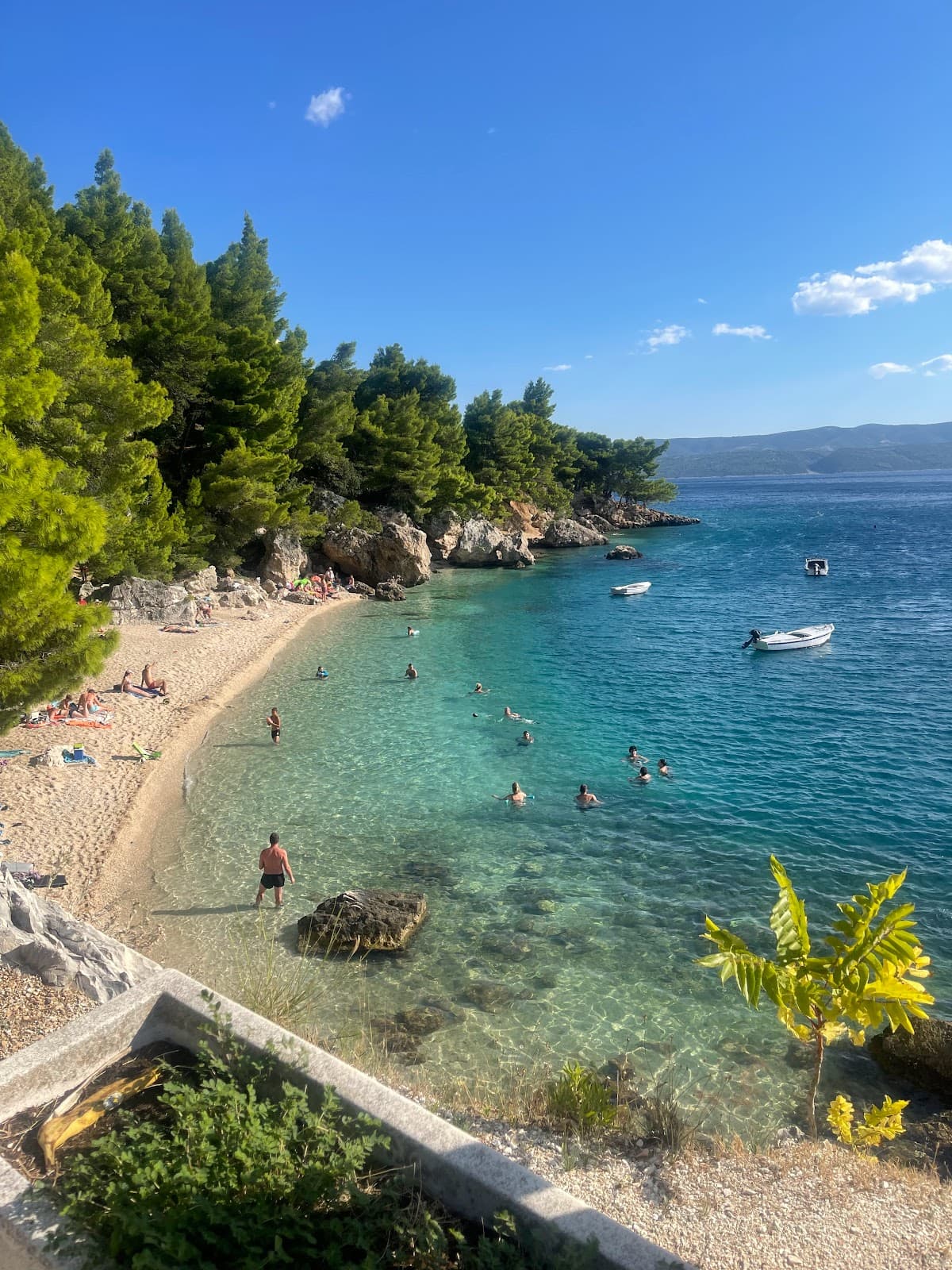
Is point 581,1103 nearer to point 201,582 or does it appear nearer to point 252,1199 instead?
point 252,1199

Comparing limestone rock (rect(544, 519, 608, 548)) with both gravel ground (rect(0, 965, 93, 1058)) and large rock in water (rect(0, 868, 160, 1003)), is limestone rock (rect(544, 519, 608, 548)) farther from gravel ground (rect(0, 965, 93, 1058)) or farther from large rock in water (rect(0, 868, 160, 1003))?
gravel ground (rect(0, 965, 93, 1058))

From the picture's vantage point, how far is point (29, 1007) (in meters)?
6.70

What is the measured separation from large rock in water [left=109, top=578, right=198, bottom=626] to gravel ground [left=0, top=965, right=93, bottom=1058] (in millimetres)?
24120

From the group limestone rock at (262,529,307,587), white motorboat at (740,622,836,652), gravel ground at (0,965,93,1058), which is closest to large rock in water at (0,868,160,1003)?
gravel ground at (0,965,93,1058)

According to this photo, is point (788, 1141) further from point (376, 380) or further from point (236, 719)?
point (376, 380)

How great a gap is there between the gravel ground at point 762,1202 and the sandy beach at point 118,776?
8.17 metres

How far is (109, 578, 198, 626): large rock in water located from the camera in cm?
2950

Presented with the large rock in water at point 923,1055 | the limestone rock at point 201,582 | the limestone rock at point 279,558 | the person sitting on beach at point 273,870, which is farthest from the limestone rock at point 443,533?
the large rock in water at point 923,1055

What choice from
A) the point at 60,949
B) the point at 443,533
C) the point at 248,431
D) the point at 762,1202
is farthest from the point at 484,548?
the point at 762,1202

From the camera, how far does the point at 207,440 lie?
37.3m

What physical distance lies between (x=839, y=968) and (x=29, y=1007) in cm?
690

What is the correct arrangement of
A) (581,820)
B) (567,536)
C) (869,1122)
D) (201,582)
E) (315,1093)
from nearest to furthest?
(315,1093)
(869,1122)
(581,820)
(201,582)
(567,536)

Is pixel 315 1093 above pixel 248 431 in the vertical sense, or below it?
below

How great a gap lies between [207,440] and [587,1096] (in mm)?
36482
